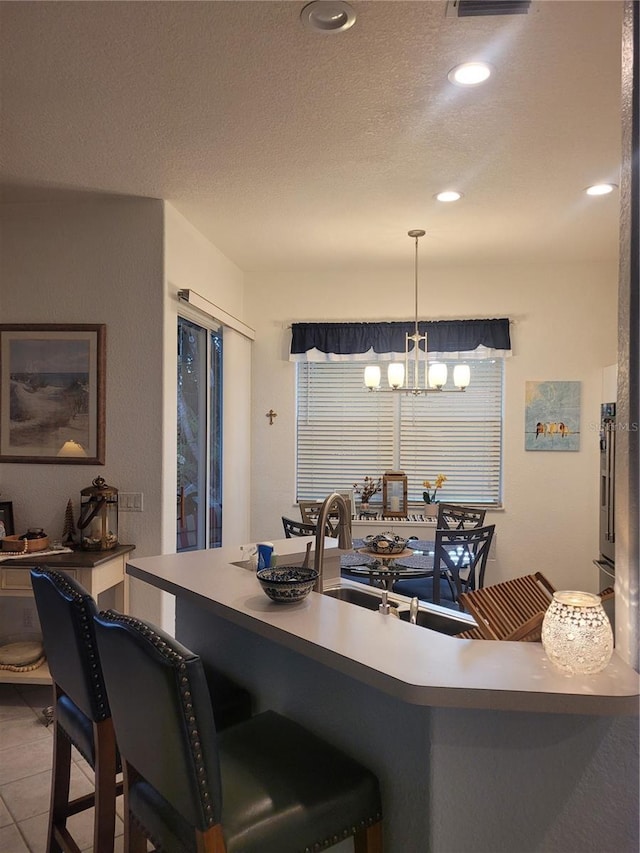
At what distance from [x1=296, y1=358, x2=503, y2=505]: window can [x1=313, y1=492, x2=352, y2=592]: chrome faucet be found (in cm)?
323

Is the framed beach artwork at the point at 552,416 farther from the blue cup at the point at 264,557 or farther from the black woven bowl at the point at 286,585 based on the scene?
the black woven bowl at the point at 286,585

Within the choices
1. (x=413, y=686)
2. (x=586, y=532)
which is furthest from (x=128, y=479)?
(x=586, y=532)

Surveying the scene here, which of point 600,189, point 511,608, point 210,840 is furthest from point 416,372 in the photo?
point 210,840

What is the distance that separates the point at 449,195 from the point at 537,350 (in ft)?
6.61

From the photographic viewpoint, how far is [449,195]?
3482 millimetres

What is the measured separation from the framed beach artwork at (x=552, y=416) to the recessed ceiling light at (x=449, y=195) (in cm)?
204

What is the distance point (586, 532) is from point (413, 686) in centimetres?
426

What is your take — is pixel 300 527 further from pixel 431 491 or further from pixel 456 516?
pixel 431 491

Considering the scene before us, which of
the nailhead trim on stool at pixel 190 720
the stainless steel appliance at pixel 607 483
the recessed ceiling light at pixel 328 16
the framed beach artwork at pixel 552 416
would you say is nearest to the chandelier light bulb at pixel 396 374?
the framed beach artwork at pixel 552 416

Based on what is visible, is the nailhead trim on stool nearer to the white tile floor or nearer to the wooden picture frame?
the white tile floor

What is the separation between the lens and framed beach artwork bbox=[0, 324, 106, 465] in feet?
11.9

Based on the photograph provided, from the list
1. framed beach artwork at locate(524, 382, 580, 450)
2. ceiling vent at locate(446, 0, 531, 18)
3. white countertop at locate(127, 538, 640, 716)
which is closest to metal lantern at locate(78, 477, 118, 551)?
white countertop at locate(127, 538, 640, 716)

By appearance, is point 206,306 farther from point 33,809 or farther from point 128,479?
point 33,809

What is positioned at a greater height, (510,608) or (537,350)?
(537,350)
